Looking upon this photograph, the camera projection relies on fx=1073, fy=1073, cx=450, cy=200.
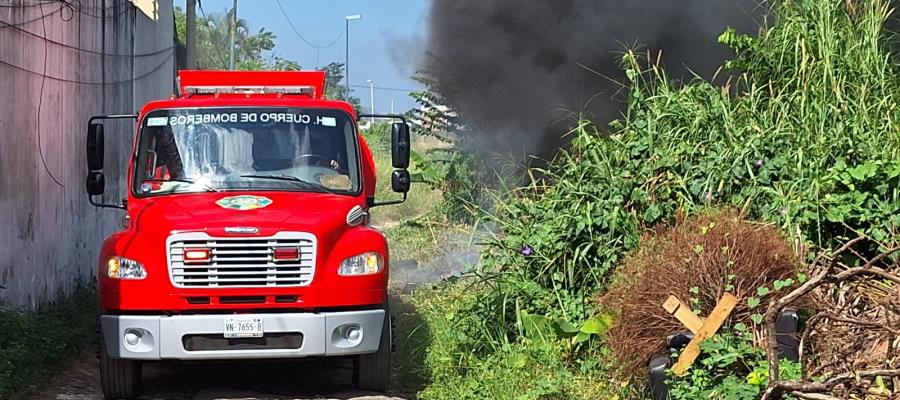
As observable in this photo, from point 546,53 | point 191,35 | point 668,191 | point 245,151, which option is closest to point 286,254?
point 245,151

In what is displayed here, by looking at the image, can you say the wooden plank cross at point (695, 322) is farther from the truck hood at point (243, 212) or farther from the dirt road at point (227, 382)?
the truck hood at point (243, 212)

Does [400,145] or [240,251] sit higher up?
[400,145]

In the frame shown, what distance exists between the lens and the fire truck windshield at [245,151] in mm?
7637

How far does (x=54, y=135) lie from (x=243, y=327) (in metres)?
4.93

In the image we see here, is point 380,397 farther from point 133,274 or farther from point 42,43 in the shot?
point 42,43

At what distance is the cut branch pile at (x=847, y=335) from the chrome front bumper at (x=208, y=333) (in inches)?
106

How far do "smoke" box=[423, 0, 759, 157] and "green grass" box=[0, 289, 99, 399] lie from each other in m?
5.75

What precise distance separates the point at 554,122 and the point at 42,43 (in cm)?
621

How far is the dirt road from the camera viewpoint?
24.2ft

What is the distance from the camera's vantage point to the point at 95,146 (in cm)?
759

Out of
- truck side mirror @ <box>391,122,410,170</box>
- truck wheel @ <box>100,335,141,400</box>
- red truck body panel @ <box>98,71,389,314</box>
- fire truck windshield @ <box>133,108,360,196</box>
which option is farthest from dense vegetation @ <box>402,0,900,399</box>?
truck wheel @ <box>100,335,141,400</box>

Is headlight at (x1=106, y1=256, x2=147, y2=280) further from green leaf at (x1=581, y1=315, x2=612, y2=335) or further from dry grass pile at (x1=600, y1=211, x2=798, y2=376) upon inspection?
dry grass pile at (x1=600, y1=211, x2=798, y2=376)

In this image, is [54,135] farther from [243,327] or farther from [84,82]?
[243,327]

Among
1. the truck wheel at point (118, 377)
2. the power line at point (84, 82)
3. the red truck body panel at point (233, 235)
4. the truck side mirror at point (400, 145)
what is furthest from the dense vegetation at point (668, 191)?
the power line at point (84, 82)
